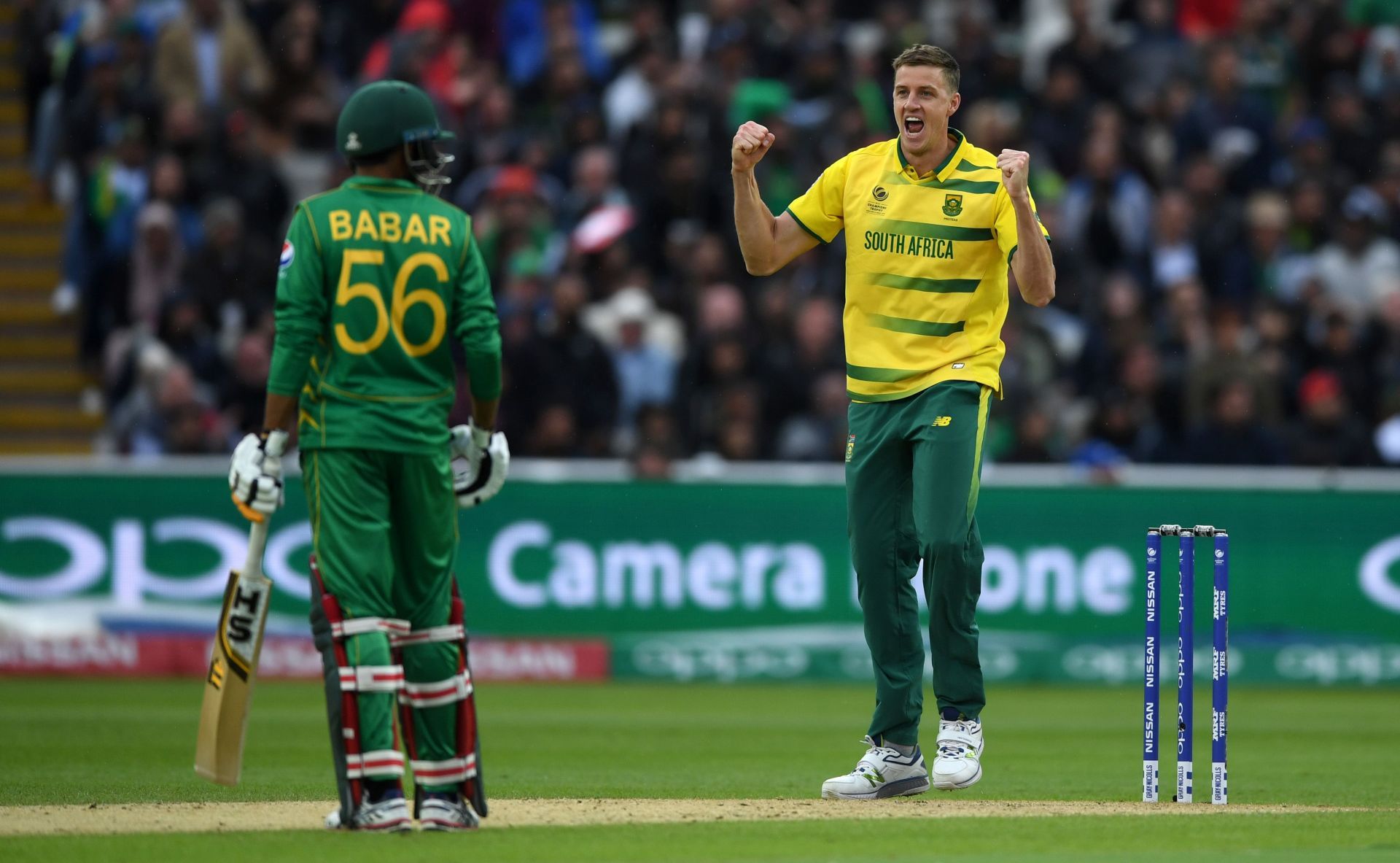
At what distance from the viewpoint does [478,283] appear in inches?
288

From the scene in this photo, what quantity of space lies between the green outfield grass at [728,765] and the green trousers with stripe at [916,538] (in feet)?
1.89

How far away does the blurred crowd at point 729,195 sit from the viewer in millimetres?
17234

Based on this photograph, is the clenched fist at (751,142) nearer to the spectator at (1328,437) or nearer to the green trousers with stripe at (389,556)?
the green trousers with stripe at (389,556)

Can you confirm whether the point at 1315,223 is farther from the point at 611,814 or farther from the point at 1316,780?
the point at 611,814

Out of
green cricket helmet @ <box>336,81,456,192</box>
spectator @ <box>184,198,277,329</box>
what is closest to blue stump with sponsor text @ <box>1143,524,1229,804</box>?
green cricket helmet @ <box>336,81,456,192</box>

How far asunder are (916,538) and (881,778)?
3.13 feet

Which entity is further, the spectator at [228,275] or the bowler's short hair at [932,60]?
the spectator at [228,275]

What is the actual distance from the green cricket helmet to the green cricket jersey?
0.13 metres

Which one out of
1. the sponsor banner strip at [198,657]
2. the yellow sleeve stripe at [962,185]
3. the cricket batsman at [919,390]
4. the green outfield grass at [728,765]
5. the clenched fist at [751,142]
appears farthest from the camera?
the sponsor banner strip at [198,657]

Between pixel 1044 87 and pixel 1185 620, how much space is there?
1209cm

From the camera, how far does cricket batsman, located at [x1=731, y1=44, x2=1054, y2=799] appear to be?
845cm

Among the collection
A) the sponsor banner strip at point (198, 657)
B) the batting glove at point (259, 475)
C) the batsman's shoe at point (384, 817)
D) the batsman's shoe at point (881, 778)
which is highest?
the batting glove at point (259, 475)

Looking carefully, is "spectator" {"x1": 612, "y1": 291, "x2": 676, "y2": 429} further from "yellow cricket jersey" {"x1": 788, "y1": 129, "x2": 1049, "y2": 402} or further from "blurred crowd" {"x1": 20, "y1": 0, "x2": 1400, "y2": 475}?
"yellow cricket jersey" {"x1": 788, "y1": 129, "x2": 1049, "y2": 402}

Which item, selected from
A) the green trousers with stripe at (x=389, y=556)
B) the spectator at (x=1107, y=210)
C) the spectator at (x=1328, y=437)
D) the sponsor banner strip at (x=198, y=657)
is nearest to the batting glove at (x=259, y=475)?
the green trousers with stripe at (x=389, y=556)
